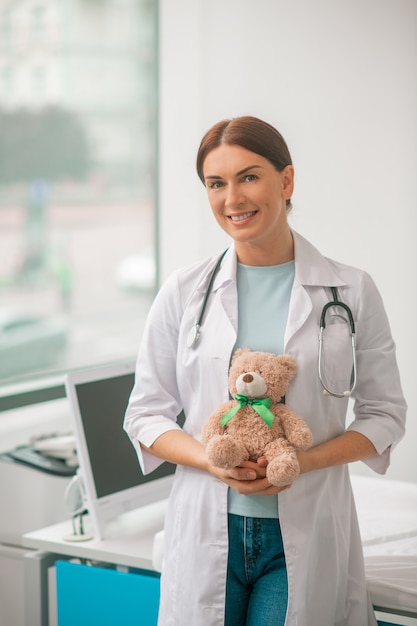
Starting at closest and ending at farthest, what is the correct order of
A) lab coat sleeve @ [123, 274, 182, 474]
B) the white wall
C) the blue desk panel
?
lab coat sleeve @ [123, 274, 182, 474] < the blue desk panel < the white wall

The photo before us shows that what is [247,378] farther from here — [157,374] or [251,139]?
[251,139]

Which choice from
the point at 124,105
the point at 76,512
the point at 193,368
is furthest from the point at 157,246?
the point at 193,368

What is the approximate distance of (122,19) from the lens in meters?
3.82

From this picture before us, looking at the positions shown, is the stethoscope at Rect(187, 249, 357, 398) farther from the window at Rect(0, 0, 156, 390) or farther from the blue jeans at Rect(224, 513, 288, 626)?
the window at Rect(0, 0, 156, 390)

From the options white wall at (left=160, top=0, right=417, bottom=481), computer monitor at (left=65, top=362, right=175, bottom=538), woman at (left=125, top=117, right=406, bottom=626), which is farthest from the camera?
white wall at (left=160, top=0, right=417, bottom=481)

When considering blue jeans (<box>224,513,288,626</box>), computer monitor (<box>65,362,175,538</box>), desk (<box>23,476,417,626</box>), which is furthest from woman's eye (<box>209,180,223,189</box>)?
desk (<box>23,476,417,626</box>)

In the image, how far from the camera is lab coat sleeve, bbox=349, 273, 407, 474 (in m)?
1.60

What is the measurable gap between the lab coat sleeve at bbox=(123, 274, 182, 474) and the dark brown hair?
0.30 metres

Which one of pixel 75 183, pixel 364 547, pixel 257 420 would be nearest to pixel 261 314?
pixel 257 420

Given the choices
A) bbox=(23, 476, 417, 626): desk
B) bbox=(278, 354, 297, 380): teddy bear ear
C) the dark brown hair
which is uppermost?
the dark brown hair

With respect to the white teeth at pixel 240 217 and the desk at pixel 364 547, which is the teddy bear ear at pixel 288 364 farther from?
the desk at pixel 364 547

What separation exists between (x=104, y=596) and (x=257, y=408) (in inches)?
33.7

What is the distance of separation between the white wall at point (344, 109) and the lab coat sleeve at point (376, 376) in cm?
152

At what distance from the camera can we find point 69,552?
217cm
